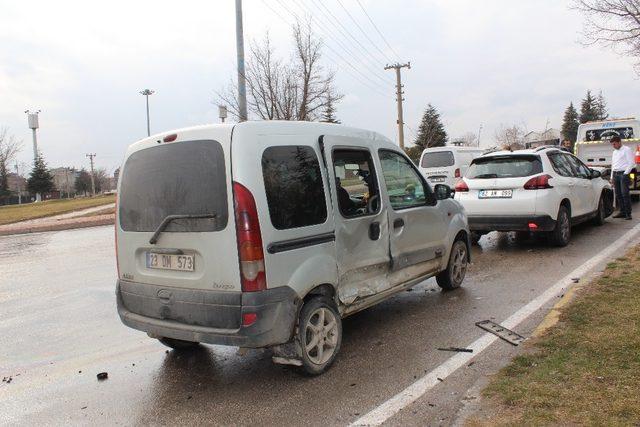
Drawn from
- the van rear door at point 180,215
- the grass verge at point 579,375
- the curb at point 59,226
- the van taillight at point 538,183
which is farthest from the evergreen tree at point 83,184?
the grass verge at point 579,375

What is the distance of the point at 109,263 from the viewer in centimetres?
976

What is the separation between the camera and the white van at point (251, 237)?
11.7 feet

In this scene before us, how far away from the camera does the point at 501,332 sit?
185 inches

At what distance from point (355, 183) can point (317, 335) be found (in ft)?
4.79

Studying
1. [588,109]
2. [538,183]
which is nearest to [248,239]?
[538,183]

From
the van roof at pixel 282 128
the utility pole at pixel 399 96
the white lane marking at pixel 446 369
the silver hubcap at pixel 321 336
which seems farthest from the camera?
the utility pole at pixel 399 96

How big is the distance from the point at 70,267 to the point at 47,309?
10.4 feet

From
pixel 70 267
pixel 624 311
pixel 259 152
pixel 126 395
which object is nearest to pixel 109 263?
pixel 70 267

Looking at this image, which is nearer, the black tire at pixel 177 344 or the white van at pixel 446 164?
the black tire at pixel 177 344

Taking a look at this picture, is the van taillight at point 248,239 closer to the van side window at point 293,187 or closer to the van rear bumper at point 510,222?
the van side window at point 293,187

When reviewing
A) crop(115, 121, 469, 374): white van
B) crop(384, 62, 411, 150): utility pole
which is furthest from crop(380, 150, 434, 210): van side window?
crop(384, 62, 411, 150): utility pole

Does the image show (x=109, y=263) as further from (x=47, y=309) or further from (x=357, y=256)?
(x=357, y=256)

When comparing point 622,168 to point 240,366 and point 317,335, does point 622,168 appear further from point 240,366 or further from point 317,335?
point 240,366

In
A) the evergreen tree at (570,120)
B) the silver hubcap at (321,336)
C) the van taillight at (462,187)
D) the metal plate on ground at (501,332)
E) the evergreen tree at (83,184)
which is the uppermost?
the evergreen tree at (570,120)
